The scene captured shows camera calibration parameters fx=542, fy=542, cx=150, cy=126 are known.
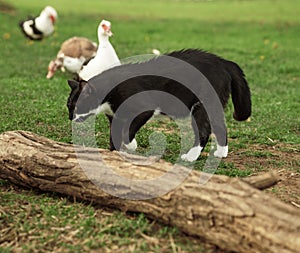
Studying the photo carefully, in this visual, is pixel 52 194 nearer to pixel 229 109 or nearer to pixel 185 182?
pixel 185 182

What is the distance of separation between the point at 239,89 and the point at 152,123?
1.94 m

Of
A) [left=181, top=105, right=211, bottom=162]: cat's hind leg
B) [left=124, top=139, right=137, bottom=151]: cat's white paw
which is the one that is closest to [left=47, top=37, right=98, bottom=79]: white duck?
[left=124, top=139, right=137, bottom=151]: cat's white paw

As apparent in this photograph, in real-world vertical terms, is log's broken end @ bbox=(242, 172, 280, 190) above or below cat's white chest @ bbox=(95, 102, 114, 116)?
below

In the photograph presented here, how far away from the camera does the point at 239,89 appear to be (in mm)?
5949

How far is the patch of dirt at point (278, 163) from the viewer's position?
5.02m

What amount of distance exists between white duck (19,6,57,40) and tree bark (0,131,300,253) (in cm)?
969

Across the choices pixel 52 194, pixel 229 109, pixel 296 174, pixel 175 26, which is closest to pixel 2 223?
pixel 52 194

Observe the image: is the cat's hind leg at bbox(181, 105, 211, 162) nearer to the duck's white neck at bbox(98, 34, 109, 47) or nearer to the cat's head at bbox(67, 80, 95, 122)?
the cat's head at bbox(67, 80, 95, 122)

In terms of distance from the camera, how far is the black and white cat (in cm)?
552

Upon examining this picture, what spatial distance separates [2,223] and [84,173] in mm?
725

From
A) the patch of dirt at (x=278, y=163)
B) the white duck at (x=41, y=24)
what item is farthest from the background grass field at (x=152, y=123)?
the white duck at (x=41, y=24)

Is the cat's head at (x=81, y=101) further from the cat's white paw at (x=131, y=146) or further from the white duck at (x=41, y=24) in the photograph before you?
the white duck at (x=41, y=24)

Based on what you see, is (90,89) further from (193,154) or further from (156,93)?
(193,154)

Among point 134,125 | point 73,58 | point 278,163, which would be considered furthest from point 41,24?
point 278,163
